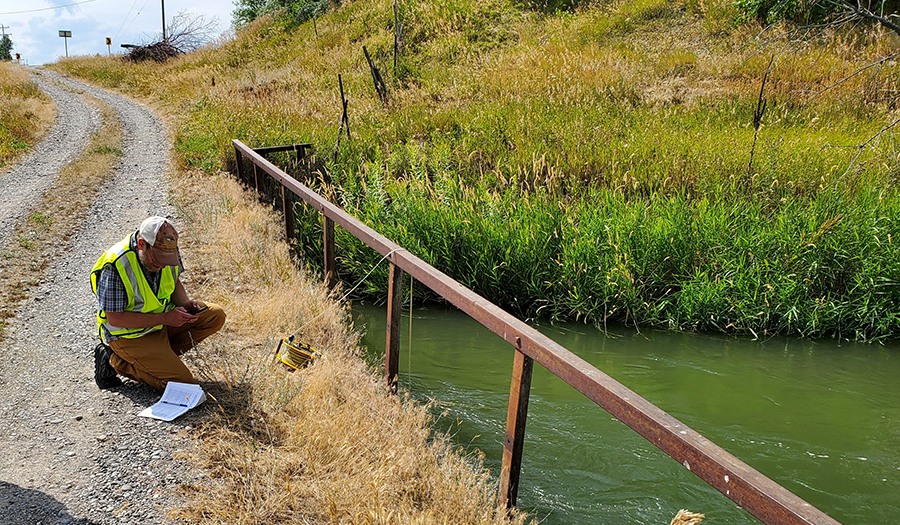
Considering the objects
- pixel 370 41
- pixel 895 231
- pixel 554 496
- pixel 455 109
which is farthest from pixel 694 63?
pixel 554 496

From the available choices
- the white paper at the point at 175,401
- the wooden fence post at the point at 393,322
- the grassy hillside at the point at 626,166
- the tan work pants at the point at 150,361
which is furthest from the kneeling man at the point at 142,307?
the grassy hillside at the point at 626,166

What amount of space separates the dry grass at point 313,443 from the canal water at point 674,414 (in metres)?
0.73

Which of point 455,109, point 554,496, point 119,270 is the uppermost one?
point 455,109

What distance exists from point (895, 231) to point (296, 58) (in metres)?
21.3

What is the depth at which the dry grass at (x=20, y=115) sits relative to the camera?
1550cm

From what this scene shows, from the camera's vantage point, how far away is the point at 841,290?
6.80 m

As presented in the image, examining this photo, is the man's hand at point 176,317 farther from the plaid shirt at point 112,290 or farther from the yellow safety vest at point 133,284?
the plaid shirt at point 112,290

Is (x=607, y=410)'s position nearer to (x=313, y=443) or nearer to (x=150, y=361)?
(x=313, y=443)

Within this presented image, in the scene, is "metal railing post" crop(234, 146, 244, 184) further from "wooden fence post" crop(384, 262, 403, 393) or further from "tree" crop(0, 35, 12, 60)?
"tree" crop(0, 35, 12, 60)

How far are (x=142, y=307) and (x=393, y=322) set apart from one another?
5.49 feet

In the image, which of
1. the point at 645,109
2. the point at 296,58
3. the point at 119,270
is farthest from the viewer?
the point at 296,58

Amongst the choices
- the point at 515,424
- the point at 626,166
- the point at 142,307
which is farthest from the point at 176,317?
the point at 626,166

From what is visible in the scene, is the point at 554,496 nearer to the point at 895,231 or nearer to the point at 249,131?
the point at 895,231

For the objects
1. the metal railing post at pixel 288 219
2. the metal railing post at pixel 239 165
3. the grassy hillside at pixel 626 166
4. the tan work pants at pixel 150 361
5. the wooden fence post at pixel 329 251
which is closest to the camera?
the tan work pants at pixel 150 361
